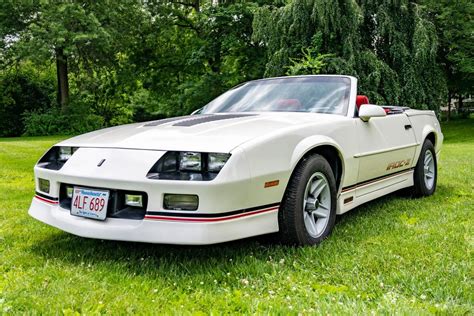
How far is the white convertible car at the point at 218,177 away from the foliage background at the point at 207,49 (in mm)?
9489

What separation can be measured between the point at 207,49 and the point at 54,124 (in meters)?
8.62

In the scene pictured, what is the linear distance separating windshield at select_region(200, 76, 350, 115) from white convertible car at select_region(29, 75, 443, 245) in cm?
2

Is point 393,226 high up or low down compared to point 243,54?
down

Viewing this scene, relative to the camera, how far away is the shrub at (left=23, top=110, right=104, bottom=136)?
2206 centimetres

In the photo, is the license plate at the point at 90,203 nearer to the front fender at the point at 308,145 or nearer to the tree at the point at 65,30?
the front fender at the point at 308,145

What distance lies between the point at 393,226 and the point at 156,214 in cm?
197

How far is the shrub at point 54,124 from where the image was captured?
22.1 m

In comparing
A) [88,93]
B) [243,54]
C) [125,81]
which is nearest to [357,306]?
[243,54]

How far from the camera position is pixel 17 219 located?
3750 mm

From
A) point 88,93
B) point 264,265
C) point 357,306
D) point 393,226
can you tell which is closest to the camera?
A: point 357,306

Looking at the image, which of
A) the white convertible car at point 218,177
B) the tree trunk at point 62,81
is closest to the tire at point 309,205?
the white convertible car at point 218,177

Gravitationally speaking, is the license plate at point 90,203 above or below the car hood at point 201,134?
below

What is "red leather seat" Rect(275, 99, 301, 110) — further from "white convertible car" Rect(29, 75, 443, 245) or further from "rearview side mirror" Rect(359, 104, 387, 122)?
"rearview side mirror" Rect(359, 104, 387, 122)

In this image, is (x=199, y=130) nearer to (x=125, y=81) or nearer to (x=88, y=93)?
(x=125, y=81)
